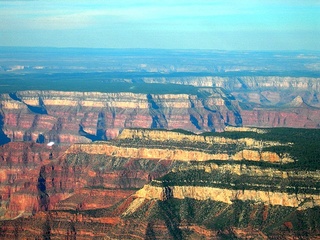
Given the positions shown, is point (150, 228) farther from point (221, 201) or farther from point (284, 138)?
point (284, 138)

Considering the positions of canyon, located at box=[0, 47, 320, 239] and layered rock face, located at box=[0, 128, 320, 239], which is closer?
layered rock face, located at box=[0, 128, 320, 239]

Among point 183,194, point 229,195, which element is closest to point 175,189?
point 183,194

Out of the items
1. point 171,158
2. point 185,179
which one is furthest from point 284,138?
point 185,179

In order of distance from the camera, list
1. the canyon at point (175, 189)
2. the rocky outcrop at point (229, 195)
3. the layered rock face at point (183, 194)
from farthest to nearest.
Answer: the rocky outcrop at point (229, 195)
the canyon at point (175, 189)
the layered rock face at point (183, 194)

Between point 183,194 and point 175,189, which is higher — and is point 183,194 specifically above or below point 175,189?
below

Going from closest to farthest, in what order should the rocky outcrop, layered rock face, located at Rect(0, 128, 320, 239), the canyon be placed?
layered rock face, located at Rect(0, 128, 320, 239)
the canyon
the rocky outcrop

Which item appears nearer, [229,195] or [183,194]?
[229,195]

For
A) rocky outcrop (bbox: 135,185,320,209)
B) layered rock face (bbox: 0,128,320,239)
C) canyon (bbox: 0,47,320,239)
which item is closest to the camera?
layered rock face (bbox: 0,128,320,239)

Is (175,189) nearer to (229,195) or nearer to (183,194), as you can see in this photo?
(183,194)
